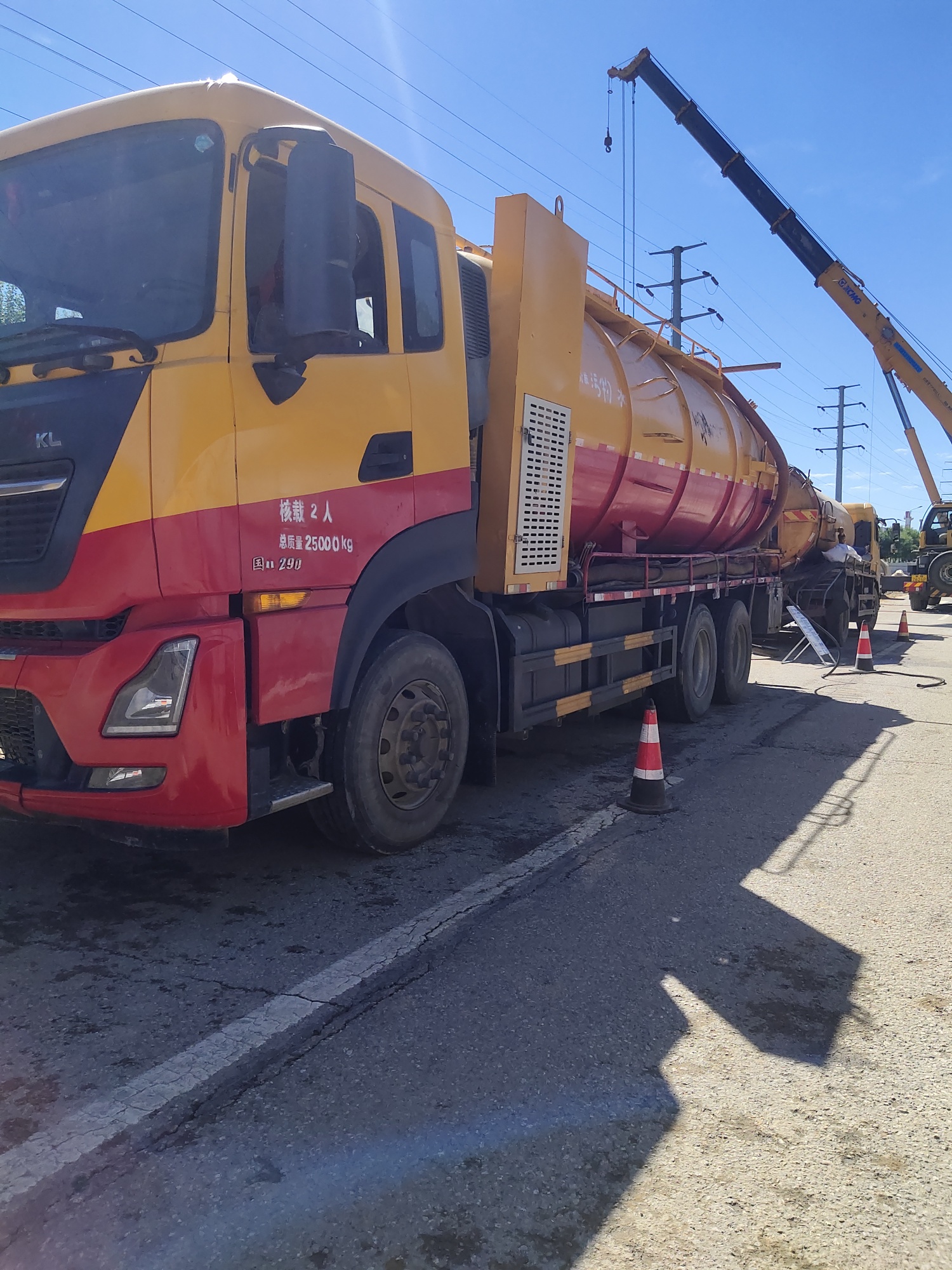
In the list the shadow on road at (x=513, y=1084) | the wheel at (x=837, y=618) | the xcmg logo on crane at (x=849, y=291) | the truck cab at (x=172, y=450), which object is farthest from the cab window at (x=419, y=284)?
the xcmg logo on crane at (x=849, y=291)

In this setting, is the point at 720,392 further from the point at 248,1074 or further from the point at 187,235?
the point at 248,1074

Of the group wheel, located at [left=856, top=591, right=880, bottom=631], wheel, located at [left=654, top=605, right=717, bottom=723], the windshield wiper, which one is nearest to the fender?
the windshield wiper

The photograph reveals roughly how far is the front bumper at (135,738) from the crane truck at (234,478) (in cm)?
1

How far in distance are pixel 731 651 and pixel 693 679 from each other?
1198 mm

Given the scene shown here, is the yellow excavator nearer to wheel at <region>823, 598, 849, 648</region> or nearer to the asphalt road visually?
wheel at <region>823, 598, 849, 648</region>

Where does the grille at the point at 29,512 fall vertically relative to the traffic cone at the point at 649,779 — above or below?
above

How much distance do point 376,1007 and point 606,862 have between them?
191 centimetres

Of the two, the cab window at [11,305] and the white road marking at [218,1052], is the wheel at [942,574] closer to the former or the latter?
the white road marking at [218,1052]

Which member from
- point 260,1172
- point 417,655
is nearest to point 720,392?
point 417,655

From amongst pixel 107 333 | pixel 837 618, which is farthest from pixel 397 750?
pixel 837 618

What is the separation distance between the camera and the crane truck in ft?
10.8

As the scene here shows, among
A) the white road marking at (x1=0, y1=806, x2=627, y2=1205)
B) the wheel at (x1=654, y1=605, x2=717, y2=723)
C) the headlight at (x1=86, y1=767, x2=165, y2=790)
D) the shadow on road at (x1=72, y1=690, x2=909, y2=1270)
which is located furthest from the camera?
the wheel at (x1=654, y1=605, x2=717, y2=723)

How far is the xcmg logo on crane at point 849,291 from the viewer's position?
19.2 m

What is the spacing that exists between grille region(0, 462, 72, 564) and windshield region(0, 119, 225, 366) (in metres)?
0.48
